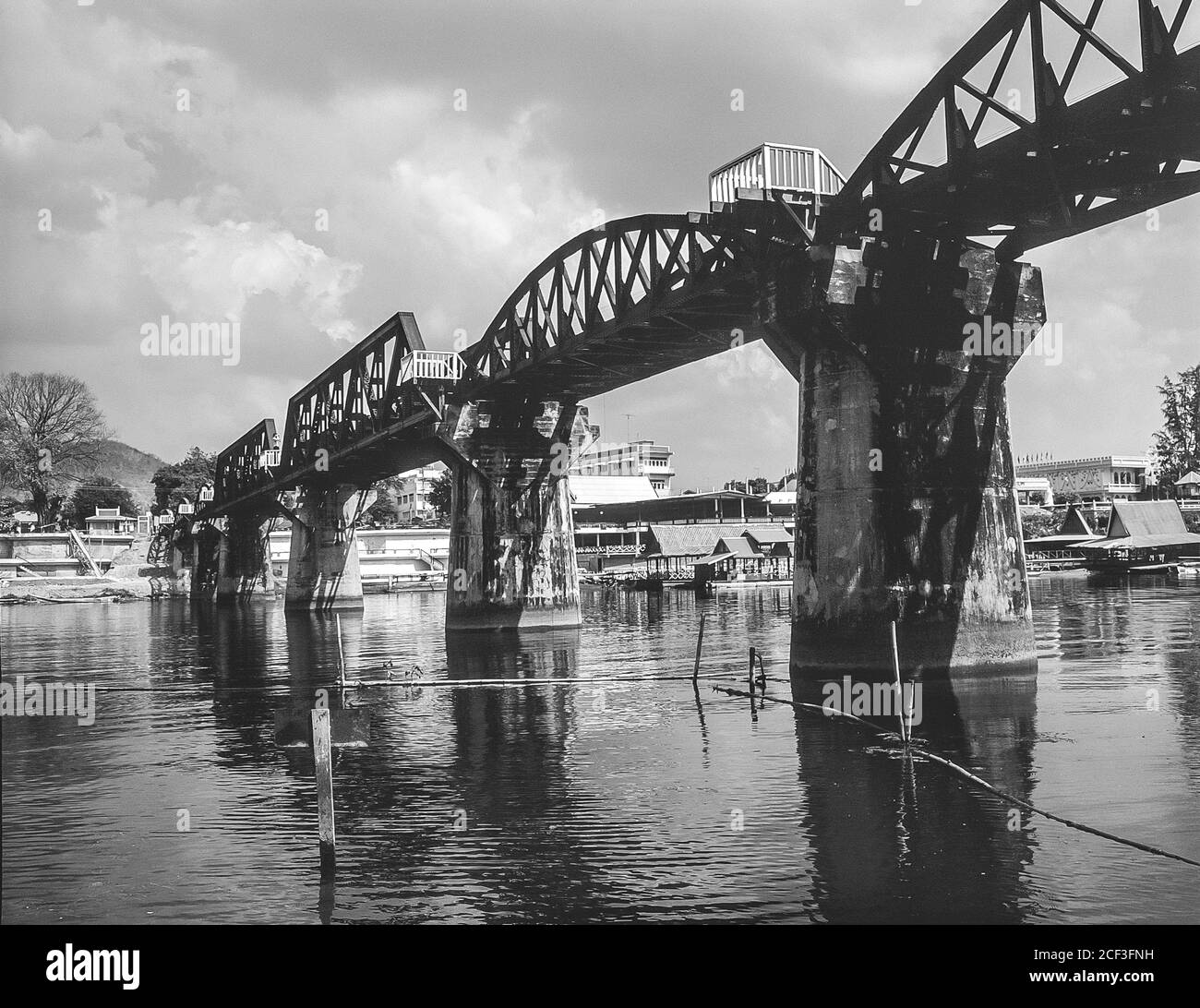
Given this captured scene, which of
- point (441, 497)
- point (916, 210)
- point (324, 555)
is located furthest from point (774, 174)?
point (441, 497)

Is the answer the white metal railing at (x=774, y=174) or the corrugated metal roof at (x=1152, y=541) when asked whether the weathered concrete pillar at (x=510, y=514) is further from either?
the corrugated metal roof at (x=1152, y=541)

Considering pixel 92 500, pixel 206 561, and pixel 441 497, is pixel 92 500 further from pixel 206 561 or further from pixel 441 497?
pixel 206 561

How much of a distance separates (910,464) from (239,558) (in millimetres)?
114547

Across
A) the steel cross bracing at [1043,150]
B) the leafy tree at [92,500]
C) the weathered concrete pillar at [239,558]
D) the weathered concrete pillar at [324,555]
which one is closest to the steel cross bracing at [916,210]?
the steel cross bracing at [1043,150]

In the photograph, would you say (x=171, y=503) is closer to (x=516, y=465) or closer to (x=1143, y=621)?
(x=516, y=465)

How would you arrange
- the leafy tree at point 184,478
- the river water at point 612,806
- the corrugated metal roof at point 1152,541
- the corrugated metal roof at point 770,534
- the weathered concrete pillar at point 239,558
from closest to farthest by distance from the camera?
1. the river water at point 612,806
2. the corrugated metal roof at point 1152,541
3. the weathered concrete pillar at point 239,558
4. the corrugated metal roof at point 770,534
5. the leafy tree at point 184,478

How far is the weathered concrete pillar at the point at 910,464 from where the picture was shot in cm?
3091

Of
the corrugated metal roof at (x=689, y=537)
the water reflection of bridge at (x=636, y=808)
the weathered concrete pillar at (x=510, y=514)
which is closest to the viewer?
the water reflection of bridge at (x=636, y=808)

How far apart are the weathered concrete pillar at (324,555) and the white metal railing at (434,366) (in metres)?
39.3

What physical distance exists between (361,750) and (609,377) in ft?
104

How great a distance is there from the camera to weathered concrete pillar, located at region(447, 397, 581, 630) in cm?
6066

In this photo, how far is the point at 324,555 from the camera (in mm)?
104875

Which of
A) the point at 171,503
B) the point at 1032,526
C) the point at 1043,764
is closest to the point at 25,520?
the point at 171,503

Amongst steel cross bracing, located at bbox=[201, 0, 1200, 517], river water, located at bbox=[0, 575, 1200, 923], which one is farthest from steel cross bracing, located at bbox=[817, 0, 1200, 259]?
river water, located at bbox=[0, 575, 1200, 923]
